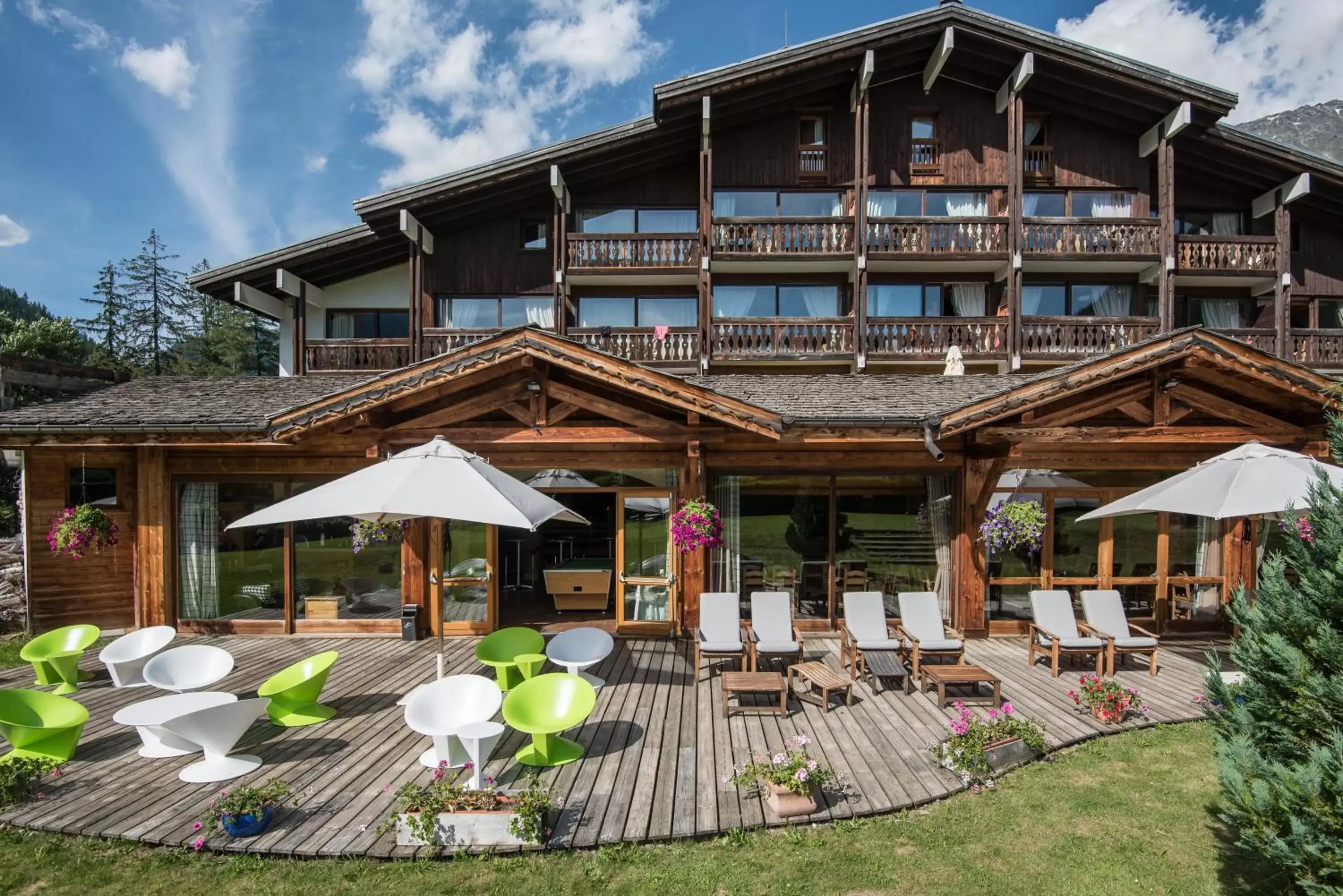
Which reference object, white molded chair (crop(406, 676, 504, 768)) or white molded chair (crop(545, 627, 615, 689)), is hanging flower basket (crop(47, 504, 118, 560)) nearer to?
white molded chair (crop(406, 676, 504, 768))

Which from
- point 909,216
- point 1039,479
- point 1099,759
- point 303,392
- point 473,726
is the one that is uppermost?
point 909,216

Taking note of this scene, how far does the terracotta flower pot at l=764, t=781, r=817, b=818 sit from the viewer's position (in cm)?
456

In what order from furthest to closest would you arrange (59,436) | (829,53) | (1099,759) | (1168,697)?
(829,53) < (59,436) < (1168,697) < (1099,759)

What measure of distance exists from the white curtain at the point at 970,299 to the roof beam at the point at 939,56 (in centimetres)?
485

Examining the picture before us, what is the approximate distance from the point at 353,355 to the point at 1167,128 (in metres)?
19.9

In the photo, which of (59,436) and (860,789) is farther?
(59,436)

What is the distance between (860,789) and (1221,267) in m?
16.8

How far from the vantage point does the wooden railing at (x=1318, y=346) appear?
14641 mm

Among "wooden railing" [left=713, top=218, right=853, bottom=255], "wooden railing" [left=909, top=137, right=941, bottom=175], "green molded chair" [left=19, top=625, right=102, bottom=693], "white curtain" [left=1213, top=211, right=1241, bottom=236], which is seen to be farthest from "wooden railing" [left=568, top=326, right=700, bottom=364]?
"white curtain" [left=1213, top=211, right=1241, bottom=236]

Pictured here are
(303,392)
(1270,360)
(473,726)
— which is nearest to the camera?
(473,726)

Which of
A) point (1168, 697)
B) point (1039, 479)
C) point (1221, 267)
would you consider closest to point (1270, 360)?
point (1039, 479)

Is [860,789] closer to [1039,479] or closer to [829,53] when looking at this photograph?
[1039,479]

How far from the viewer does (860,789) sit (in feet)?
16.3

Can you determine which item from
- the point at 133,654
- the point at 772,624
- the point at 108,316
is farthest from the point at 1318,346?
the point at 108,316
